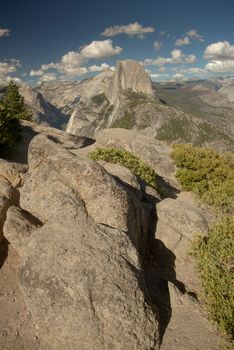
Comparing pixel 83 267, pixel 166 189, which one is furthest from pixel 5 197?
pixel 166 189

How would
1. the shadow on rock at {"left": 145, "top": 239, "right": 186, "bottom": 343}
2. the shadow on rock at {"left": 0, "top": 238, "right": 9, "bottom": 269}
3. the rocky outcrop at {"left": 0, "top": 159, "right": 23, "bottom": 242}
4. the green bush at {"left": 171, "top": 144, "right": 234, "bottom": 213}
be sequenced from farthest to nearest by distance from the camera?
the green bush at {"left": 171, "top": 144, "right": 234, "bottom": 213}
the rocky outcrop at {"left": 0, "top": 159, "right": 23, "bottom": 242}
the shadow on rock at {"left": 0, "top": 238, "right": 9, "bottom": 269}
the shadow on rock at {"left": 145, "top": 239, "right": 186, "bottom": 343}

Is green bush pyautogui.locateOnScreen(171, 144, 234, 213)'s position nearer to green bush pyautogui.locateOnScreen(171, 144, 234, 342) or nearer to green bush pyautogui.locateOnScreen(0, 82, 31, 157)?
green bush pyautogui.locateOnScreen(171, 144, 234, 342)

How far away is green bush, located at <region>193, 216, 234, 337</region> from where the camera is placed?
14.1 metres

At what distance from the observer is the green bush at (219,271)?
14.1 meters

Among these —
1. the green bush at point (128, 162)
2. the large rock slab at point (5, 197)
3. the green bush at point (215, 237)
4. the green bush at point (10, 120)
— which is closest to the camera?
the green bush at point (215, 237)

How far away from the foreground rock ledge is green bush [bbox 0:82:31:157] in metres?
17.1

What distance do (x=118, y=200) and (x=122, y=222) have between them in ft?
4.18

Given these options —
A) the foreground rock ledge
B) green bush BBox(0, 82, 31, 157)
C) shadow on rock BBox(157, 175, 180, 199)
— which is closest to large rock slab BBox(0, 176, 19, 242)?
the foreground rock ledge

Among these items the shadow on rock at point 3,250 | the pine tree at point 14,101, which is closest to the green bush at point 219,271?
the shadow on rock at point 3,250

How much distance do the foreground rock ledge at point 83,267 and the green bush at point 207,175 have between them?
44.8ft

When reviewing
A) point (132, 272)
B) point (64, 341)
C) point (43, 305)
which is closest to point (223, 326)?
point (132, 272)

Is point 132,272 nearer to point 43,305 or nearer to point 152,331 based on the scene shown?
point 152,331

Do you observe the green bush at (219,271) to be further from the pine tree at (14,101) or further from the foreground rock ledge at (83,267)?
the pine tree at (14,101)

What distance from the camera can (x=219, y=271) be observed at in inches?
646
